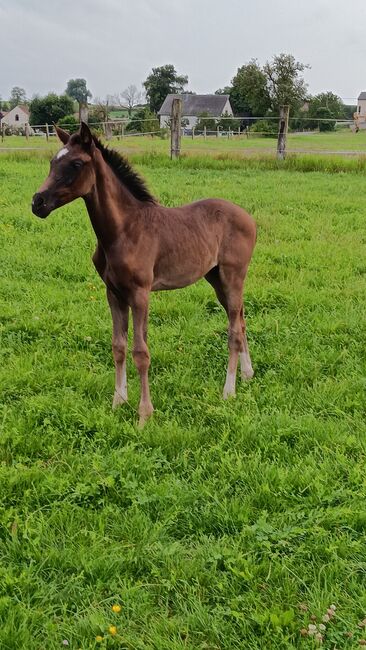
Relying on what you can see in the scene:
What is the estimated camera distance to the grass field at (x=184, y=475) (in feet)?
7.47

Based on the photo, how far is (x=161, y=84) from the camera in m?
72.8

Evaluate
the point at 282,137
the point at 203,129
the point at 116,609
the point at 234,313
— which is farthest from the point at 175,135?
the point at 203,129

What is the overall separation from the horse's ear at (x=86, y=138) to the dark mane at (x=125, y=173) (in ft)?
0.56

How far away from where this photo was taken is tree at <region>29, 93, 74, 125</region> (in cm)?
4955

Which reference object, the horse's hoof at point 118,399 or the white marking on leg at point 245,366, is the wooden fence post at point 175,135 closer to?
the white marking on leg at point 245,366

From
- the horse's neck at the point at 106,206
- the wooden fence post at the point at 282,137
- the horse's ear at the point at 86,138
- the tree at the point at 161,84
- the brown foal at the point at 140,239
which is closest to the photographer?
the horse's ear at the point at 86,138

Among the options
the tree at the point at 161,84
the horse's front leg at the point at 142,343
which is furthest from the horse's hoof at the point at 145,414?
the tree at the point at 161,84

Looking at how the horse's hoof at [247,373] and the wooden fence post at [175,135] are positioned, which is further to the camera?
the wooden fence post at [175,135]

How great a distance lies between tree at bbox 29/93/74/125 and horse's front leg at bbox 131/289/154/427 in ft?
164

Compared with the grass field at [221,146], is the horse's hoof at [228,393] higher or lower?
lower

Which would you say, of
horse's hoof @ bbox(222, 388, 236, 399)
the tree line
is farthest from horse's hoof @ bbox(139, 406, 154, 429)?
the tree line

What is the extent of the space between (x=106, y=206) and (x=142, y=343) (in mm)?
965

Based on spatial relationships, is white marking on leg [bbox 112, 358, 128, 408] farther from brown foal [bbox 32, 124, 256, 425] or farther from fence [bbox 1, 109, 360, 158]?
fence [bbox 1, 109, 360, 158]

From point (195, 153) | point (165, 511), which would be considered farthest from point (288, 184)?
point (165, 511)
